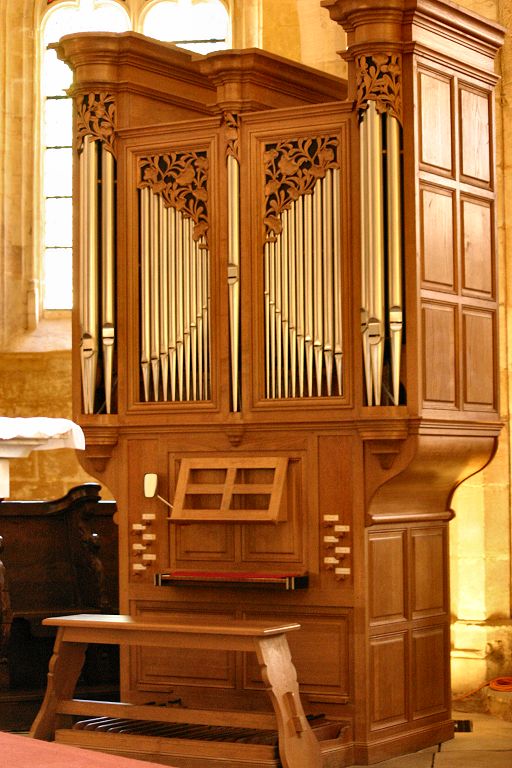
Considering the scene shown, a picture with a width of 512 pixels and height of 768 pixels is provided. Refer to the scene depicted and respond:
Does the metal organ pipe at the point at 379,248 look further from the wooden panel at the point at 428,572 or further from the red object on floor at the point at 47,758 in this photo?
the red object on floor at the point at 47,758

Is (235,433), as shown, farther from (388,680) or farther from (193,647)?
(388,680)

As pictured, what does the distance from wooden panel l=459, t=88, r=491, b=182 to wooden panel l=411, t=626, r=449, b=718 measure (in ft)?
9.77

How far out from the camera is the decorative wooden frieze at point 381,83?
8.45 meters

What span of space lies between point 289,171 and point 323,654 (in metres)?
2.99

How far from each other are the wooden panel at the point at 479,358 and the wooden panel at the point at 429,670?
1509mm

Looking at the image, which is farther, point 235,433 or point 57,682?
point 235,433

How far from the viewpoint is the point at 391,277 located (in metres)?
8.39

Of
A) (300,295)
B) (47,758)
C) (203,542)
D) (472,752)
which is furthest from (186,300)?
(47,758)

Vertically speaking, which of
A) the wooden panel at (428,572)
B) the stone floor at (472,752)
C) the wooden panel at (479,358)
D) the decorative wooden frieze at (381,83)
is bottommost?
the stone floor at (472,752)

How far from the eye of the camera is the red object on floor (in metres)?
3.18

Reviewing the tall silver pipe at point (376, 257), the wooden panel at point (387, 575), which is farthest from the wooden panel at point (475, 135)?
the wooden panel at point (387, 575)

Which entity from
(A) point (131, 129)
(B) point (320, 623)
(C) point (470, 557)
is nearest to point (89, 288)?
(A) point (131, 129)

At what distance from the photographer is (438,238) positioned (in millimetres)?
8695

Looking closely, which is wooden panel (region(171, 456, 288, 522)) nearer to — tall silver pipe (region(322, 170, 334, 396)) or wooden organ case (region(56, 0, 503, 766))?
wooden organ case (region(56, 0, 503, 766))
